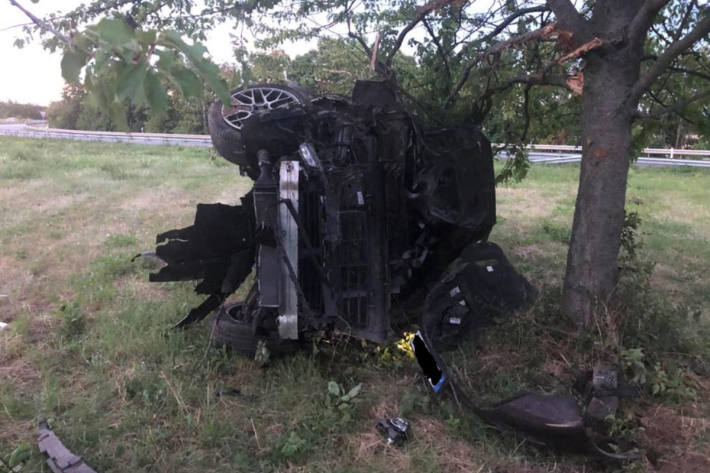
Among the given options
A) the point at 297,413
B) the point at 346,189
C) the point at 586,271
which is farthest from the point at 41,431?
the point at 586,271

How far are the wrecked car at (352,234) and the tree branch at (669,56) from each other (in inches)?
45.3

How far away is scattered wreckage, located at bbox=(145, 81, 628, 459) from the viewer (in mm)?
3363

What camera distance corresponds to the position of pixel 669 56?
3254 mm

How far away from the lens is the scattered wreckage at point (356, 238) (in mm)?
3363

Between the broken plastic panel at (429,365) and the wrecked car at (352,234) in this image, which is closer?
the broken plastic panel at (429,365)

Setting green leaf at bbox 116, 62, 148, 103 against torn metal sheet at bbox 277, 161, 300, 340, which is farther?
torn metal sheet at bbox 277, 161, 300, 340

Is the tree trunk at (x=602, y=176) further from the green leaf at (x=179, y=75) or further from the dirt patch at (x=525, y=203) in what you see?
the dirt patch at (x=525, y=203)

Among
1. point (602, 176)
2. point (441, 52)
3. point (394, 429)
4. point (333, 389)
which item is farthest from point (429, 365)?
point (441, 52)

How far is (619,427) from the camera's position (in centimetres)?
291

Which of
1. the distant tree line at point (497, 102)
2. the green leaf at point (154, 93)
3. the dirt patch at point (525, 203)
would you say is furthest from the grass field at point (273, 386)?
the dirt patch at point (525, 203)

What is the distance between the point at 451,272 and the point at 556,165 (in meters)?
17.4

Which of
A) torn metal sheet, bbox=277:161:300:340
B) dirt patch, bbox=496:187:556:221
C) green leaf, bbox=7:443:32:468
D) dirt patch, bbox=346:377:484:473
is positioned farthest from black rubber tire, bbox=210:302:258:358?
dirt patch, bbox=496:187:556:221

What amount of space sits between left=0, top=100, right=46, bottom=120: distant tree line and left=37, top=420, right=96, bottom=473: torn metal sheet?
59.6m

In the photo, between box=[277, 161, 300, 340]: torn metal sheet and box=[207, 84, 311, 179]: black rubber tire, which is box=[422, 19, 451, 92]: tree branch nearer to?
box=[207, 84, 311, 179]: black rubber tire
